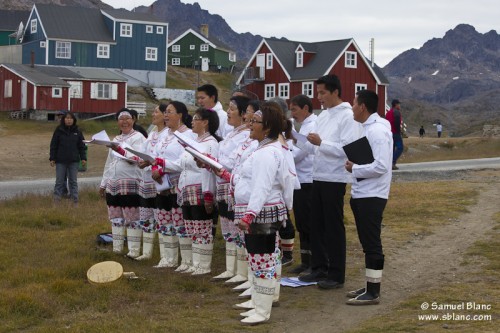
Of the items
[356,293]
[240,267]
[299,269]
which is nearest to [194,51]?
[299,269]

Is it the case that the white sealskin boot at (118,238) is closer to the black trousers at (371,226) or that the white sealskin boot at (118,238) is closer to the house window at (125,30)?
the black trousers at (371,226)

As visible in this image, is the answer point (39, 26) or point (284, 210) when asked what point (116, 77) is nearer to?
point (39, 26)

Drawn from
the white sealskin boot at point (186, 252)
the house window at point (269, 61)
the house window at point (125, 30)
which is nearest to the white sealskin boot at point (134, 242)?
the white sealskin boot at point (186, 252)

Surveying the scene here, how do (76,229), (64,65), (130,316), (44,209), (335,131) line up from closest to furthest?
(130,316) < (335,131) < (76,229) < (44,209) < (64,65)

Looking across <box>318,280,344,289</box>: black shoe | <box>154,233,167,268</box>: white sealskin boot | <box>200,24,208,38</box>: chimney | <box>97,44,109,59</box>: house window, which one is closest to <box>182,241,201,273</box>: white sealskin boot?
<box>154,233,167,268</box>: white sealskin boot

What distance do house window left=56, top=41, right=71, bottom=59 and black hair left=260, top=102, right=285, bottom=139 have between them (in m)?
53.7

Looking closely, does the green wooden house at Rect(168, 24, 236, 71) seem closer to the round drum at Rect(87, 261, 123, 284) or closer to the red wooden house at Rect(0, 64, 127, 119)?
the red wooden house at Rect(0, 64, 127, 119)

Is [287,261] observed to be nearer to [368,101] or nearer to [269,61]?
[368,101]

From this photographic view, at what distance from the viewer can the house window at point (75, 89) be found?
5239cm

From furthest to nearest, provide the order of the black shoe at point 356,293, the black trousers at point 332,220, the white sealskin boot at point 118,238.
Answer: the white sealskin boot at point 118,238, the black trousers at point 332,220, the black shoe at point 356,293

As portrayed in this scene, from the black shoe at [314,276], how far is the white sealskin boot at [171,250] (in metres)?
1.95

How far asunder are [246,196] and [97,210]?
25.7 ft

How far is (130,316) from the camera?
8.08m

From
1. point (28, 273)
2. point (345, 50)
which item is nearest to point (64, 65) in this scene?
point (345, 50)
